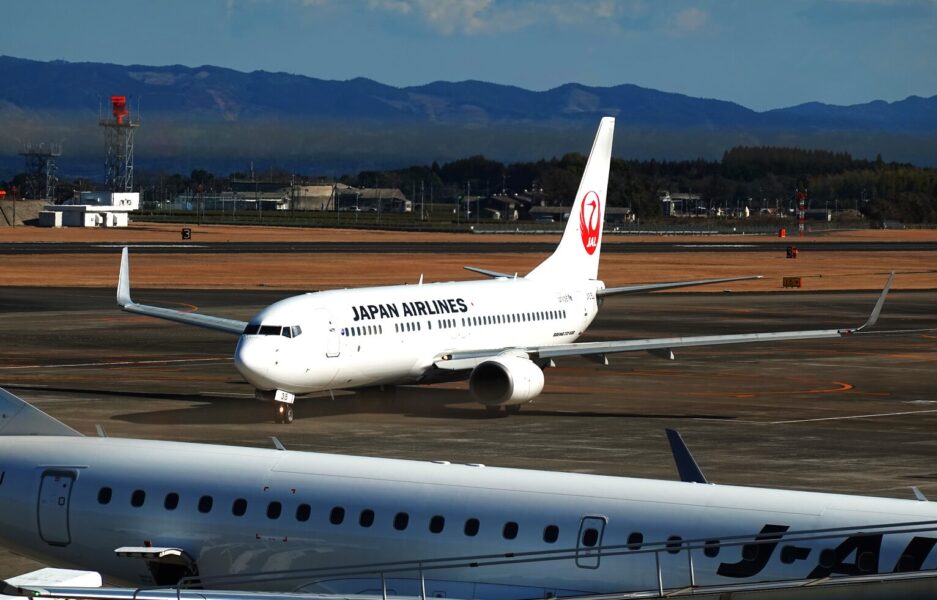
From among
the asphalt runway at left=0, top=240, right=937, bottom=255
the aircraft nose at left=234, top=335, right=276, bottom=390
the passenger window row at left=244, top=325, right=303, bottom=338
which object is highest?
the passenger window row at left=244, top=325, right=303, bottom=338

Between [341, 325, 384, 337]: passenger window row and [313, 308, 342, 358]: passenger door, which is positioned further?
[341, 325, 384, 337]: passenger window row

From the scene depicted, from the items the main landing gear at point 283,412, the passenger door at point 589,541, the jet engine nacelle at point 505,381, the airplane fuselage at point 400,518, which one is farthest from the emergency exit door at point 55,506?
the jet engine nacelle at point 505,381

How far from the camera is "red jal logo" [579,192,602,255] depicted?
58.7 meters

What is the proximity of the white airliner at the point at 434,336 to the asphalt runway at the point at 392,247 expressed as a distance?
10083cm

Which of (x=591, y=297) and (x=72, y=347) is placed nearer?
(x=591, y=297)

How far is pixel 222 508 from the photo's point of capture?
22141mm

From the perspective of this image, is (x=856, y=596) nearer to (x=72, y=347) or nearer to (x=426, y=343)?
(x=426, y=343)

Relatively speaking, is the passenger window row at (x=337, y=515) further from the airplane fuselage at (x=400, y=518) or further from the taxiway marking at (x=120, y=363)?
the taxiway marking at (x=120, y=363)

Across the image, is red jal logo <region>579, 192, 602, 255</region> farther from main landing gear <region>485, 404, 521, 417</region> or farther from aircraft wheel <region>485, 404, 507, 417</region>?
aircraft wheel <region>485, 404, 507, 417</region>

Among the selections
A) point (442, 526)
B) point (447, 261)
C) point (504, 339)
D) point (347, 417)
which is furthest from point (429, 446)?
point (447, 261)

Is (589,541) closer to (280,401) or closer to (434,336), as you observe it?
(280,401)

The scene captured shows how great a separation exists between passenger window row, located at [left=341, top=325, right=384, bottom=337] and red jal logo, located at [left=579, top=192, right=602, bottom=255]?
1392cm

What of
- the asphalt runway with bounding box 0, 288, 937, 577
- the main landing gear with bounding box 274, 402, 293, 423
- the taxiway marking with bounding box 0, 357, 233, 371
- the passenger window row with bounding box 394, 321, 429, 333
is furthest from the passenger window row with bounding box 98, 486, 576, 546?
the taxiway marking with bounding box 0, 357, 233, 371

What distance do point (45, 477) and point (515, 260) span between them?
4797 inches
